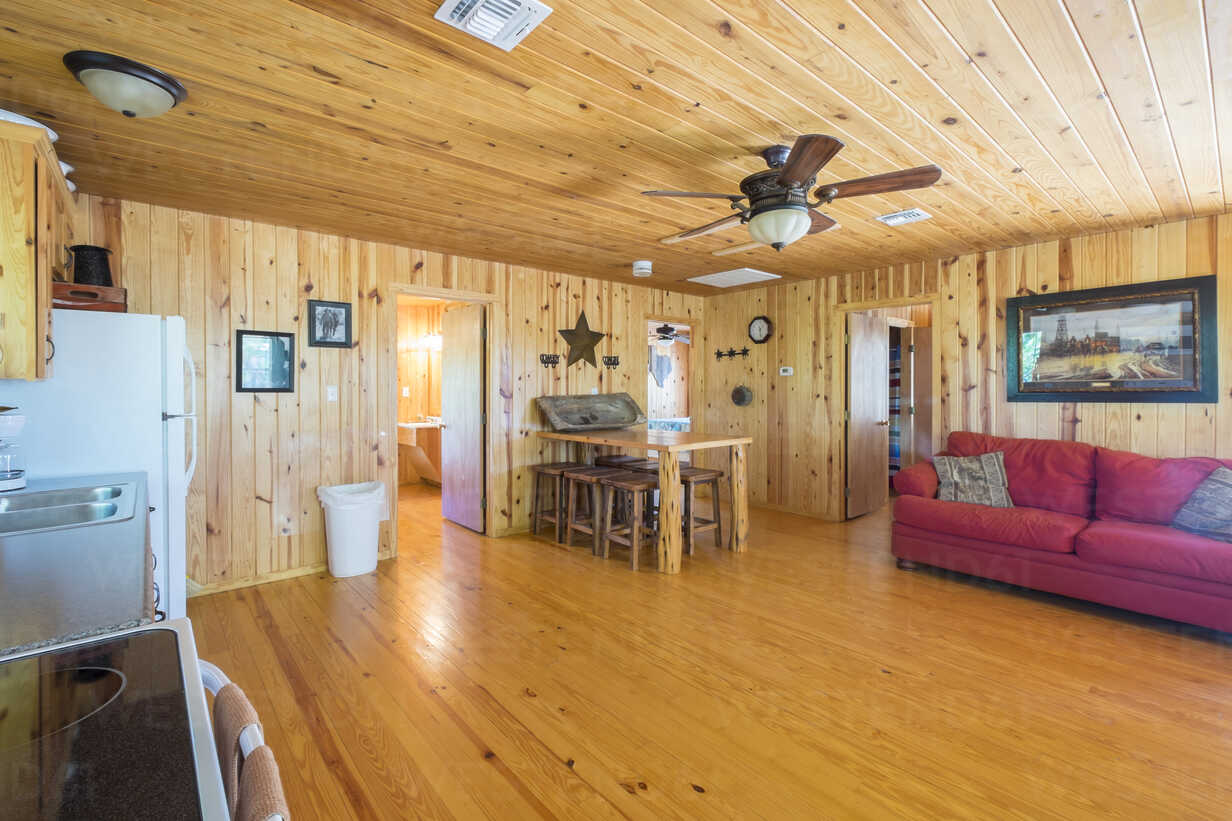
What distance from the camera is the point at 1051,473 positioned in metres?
3.88

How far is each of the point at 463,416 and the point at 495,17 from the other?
392 cm

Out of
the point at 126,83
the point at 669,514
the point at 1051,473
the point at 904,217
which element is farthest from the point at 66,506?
the point at 1051,473

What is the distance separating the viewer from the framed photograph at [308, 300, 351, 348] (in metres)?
3.96

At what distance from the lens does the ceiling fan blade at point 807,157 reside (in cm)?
205

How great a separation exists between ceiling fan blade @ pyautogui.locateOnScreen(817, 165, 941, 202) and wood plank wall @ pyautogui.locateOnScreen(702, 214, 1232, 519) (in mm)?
2654

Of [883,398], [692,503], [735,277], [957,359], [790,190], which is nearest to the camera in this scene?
[790,190]

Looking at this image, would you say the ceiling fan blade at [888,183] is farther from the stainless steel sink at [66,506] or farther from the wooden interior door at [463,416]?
the wooden interior door at [463,416]

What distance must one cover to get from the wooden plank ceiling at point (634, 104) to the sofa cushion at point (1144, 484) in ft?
5.07

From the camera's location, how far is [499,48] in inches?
74.0

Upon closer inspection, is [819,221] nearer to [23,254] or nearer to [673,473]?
[673,473]

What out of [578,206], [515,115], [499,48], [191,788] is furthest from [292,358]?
[191,788]

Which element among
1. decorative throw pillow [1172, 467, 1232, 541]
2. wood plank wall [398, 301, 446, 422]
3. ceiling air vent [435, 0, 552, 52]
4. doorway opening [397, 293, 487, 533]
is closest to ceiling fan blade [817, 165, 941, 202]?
ceiling air vent [435, 0, 552, 52]

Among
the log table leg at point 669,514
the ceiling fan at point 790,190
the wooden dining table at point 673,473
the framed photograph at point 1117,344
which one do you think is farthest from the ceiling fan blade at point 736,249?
the framed photograph at point 1117,344

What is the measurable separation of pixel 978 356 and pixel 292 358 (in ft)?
16.8
